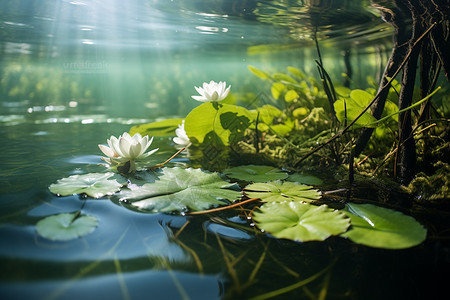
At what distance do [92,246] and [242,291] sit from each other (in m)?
0.39

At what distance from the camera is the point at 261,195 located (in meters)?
1.02

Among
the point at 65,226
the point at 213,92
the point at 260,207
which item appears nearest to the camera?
the point at 65,226

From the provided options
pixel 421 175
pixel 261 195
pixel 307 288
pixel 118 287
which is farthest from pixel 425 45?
pixel 118 287

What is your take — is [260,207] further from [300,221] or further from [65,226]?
[65,226]

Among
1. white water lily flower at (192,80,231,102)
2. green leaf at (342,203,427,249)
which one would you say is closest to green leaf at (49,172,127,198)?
white water lily flower at (192,80,231,102)

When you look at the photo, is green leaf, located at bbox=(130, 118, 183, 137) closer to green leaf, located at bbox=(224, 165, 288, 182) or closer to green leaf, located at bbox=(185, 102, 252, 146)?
green leaf, located at bbox=(185, 102, 252, 146)

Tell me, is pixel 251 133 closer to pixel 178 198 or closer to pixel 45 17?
pixel 178 198

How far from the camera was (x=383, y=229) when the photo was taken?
751 millimetres

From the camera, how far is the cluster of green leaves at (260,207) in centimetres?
72

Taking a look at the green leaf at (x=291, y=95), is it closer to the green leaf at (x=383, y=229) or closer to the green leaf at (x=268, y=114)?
the green leaf at (x=268, y=114)

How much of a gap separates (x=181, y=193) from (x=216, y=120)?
0.66m

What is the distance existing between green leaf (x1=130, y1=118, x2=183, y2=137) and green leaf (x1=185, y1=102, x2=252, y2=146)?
0.33 m

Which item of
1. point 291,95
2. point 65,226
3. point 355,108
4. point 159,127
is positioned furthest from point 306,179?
point 291,95

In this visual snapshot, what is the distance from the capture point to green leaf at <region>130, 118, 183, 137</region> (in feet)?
5.94
